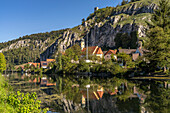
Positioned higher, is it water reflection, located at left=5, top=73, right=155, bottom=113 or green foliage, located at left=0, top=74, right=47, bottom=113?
green foliage, located at left=0, top=74, right=47, bottom=113

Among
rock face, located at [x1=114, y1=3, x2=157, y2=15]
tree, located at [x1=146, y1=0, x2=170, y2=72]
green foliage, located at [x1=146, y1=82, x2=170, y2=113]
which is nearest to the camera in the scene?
green foliage, located at [x1=146, y1=82, x2=170, y2=113]

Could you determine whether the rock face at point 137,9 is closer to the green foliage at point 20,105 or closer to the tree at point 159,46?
the tree at point 159,46

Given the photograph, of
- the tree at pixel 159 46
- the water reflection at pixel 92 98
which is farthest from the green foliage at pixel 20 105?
the tree at pixel 159 46

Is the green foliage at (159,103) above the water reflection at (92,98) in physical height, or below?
above

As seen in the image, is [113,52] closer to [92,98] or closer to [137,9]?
[92,98]

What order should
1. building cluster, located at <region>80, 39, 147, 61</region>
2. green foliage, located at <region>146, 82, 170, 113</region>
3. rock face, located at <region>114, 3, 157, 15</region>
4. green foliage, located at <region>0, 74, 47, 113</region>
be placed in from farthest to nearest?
1. rock face, located at <region>114, 3, 157, 15</region>
2. building cluster, located at <region>80, 39, 147, 61</region>
3. green foliage, located at <region>146, 82, 170, 113</region>
4. green foliage, located at <region>0, 74, 47, 113</region>

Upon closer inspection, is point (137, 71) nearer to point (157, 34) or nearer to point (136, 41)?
point (157, 34)

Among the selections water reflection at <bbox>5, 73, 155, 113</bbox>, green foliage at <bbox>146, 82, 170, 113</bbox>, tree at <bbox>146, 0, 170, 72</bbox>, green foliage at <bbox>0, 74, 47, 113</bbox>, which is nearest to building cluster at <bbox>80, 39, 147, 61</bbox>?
tree at <bbox>146, 0, 170, 72</bbox>

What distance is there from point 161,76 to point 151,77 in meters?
2.40

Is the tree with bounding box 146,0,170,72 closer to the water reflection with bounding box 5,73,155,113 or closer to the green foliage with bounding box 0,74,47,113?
the water reflection with bounding box 5,73,155,113

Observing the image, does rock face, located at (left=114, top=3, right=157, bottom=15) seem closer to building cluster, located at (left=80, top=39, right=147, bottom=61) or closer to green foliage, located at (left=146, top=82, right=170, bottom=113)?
building cluster, located at (left=80, top=39, right=147, bottom=61)

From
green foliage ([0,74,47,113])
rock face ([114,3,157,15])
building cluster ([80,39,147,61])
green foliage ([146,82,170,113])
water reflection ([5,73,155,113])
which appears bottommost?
water reflection ([5,73,155,113])

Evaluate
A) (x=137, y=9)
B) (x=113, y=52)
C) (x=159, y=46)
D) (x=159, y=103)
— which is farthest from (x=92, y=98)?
(x=137, y=9)

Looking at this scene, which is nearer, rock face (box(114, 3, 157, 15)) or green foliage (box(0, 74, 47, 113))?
green foliage (box(0, 74, 47, 113))
